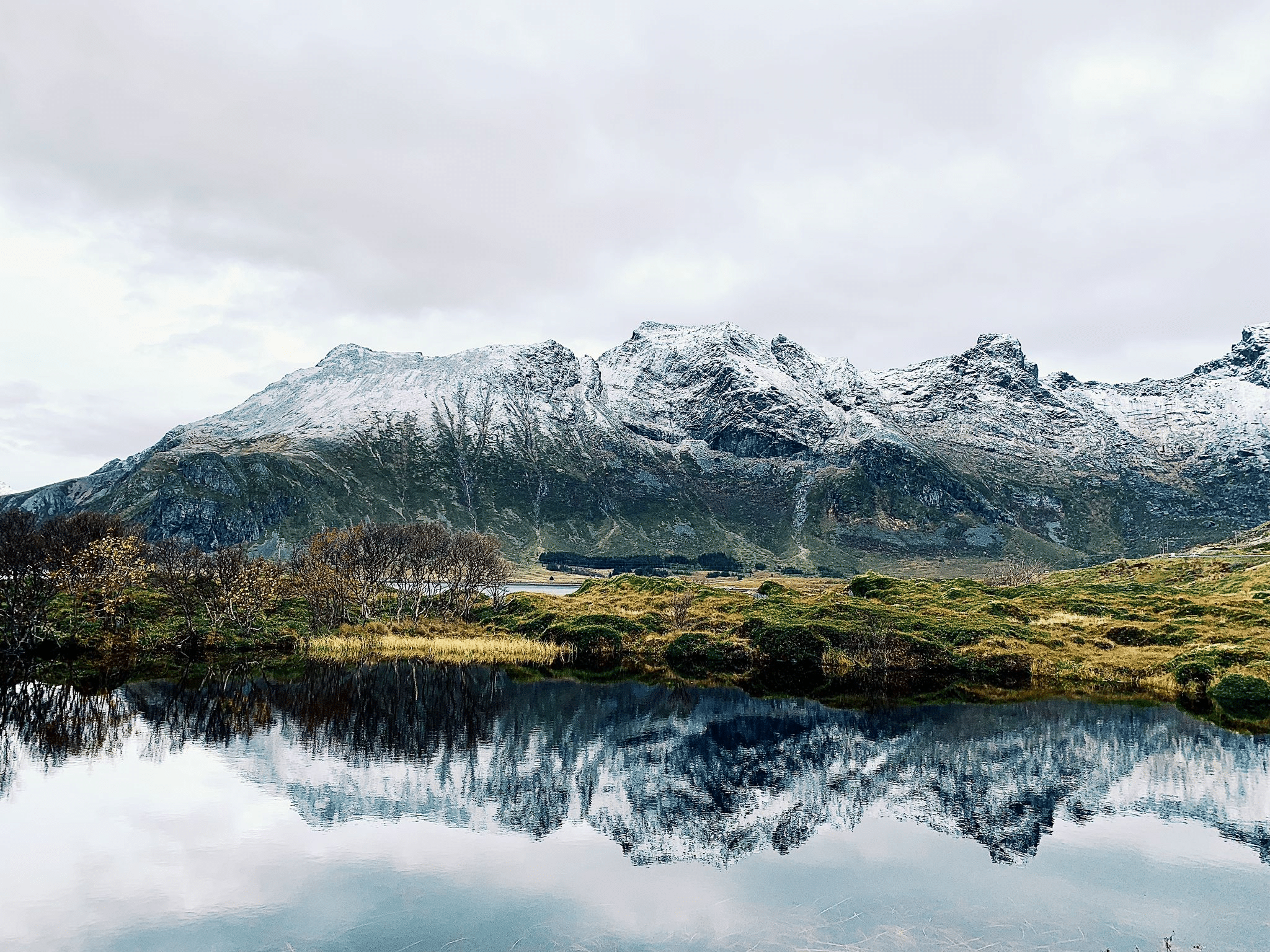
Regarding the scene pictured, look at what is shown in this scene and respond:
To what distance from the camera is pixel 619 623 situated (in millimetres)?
99625

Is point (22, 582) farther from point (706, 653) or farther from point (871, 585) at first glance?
point (871, 585)

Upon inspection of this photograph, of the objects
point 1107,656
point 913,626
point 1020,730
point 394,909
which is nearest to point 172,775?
point 394,909

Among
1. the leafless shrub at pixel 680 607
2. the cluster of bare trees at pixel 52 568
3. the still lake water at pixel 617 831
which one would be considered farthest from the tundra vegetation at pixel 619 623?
the still lake water at pixel 617 831

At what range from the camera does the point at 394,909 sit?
26703mm

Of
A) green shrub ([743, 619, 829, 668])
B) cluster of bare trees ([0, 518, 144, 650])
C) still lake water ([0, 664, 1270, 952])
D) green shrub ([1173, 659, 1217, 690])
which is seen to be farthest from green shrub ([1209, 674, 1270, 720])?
cluster of bare trees ([0, 518, 144, 650])

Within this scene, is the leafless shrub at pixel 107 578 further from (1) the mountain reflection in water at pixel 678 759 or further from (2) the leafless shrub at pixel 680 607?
(2) the leafless shrub at pixel 680 607

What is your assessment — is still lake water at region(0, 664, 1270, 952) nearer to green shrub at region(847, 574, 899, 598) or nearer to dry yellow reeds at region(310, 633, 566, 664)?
dry yellow reeds at region(310, 633, 566, 664)

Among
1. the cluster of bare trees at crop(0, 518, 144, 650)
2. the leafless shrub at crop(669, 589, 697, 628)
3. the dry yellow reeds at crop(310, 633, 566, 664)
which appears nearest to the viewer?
the cluster of bare trees at crop(0, 518, 144, 650)

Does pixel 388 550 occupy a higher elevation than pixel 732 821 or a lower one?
higher

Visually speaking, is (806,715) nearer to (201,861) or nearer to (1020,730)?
(1020,730)

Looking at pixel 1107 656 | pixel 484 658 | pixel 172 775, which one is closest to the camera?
pixel 172 775

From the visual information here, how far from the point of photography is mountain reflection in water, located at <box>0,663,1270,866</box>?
36.1 m

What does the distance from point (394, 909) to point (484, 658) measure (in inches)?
2326

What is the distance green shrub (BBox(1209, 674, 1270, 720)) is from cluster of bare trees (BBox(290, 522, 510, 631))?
87.4m
